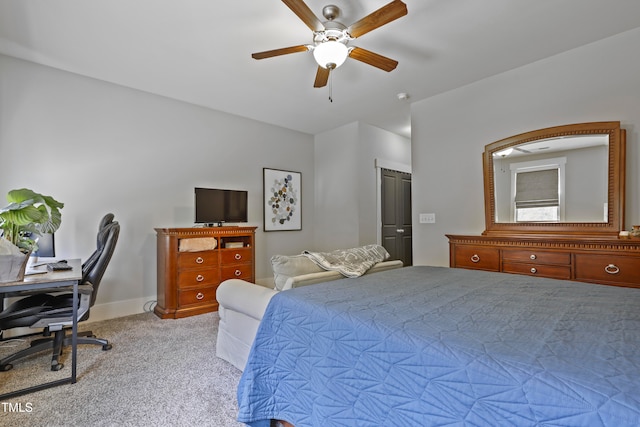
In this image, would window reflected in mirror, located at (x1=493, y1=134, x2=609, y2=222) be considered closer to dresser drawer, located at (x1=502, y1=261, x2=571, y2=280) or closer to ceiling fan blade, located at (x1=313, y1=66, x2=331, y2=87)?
dresser drawer, located at (x1=502, y1=261, x2=571, y2=280)

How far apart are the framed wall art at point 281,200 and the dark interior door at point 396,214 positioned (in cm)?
141

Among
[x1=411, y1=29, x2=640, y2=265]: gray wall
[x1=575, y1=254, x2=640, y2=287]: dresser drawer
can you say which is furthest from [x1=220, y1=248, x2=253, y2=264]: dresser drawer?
[x1=575, y1=254, x2=640, y2=287]: dresser drawer

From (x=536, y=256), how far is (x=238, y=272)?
317 centimetres

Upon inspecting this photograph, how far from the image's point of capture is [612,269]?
2.28m

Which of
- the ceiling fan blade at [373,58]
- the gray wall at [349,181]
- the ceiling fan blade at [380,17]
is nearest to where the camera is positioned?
the ceiling fan blade at [380,17]

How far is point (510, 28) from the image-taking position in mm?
2455

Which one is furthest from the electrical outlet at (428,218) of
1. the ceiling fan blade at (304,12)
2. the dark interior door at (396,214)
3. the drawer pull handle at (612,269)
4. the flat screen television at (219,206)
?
the ceiling fan blade at (304,12)

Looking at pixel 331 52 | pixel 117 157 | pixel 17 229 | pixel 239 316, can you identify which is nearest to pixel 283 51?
pixel 331 52

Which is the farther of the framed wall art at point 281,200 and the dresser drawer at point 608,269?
the framed wall art at point 281,200

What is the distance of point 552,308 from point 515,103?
258cm

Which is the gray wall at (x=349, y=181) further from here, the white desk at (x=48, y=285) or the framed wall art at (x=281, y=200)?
the white desk at (x=48, y=285)

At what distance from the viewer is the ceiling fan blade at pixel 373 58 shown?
231 centimetres

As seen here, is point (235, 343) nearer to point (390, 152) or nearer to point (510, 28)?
point (510, 28)

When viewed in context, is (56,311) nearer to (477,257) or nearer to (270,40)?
(270,40)
